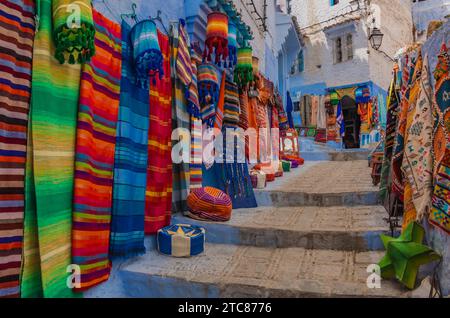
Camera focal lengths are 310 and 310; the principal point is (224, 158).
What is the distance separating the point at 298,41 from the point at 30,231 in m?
12.7

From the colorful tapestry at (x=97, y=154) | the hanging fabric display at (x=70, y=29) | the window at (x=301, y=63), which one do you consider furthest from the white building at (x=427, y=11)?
the hanging fabric display at (x=70, y=29)

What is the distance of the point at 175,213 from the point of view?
3.96 metres

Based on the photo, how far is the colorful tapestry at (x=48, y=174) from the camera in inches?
84.0

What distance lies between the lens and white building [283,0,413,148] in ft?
49.1

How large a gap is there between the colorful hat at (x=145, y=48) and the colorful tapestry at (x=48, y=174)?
684 millimetres

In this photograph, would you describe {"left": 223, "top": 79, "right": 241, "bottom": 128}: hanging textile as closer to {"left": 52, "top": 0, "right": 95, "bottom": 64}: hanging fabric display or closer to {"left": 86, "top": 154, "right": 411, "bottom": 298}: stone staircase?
{"left": 86, "top": 154, "right": 411, "bottom": 298}: stone staircase

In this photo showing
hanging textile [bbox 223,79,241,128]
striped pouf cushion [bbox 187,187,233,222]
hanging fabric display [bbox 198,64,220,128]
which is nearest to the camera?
striped pouf cushion [bbox 187,187,233,222]

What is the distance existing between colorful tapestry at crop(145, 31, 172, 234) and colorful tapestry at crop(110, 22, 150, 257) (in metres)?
0.16

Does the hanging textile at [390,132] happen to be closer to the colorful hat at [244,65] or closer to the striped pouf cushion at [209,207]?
the striped pouf cushion at [209,207]

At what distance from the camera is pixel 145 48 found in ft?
9.38

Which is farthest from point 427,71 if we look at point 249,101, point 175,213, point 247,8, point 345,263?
point 247,8

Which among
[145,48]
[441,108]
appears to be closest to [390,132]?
[441,108]

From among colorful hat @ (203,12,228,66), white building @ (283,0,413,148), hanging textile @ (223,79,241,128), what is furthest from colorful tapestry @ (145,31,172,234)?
white building @ (283,0,413,148)
